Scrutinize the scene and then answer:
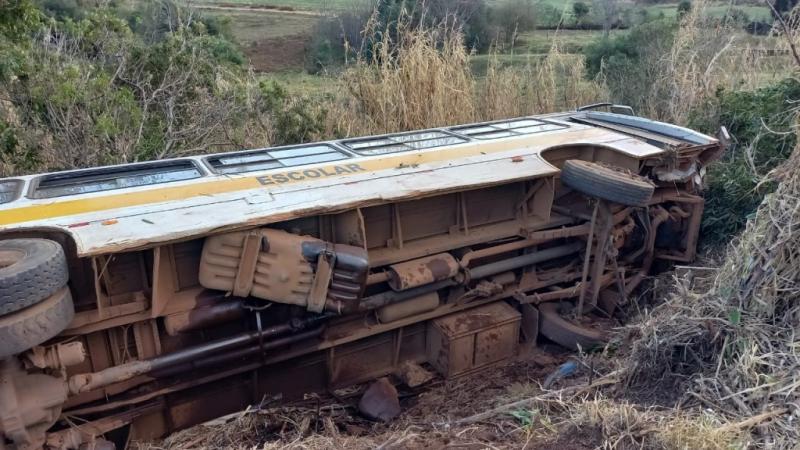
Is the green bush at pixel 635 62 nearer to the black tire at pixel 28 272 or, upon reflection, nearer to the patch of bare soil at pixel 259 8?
the black tire at pixel 28 272

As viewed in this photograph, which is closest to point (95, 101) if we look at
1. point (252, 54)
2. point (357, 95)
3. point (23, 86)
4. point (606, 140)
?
point (23, 86)

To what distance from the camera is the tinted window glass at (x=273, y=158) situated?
4.68 m

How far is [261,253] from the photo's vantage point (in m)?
3.82

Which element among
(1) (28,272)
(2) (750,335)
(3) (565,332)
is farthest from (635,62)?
(1) (28,272)

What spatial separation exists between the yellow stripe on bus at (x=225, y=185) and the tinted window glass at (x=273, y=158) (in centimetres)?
19

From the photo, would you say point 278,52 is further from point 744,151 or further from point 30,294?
point 30,294

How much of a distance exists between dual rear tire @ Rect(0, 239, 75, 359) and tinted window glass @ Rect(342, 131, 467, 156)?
2.53 meters

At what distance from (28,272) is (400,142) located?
3.19m

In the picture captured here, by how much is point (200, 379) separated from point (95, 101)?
398 cm

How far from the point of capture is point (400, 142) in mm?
5434

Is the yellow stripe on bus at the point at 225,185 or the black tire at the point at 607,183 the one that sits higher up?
the yellow stripe on bus at the point at 225,185

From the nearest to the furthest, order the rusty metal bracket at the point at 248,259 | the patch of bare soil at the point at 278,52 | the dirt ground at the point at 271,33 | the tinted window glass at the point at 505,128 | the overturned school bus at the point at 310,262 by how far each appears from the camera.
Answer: the overturned school bus at the point at 310,262, the rusty metal bracket at the point at 248,259, the tinted window glass at the point at 505,128, the patch of bare soil at the point at 278,52, the dirt ground at the point at 271,33

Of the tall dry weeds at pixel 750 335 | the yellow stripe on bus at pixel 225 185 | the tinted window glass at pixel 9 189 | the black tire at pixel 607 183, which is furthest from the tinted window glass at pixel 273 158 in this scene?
the tall dry weeds at pixel 750 335

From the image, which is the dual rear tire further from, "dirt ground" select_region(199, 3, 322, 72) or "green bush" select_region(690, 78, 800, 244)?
"dirt ground" select_region(199, 3, 322, 72)
